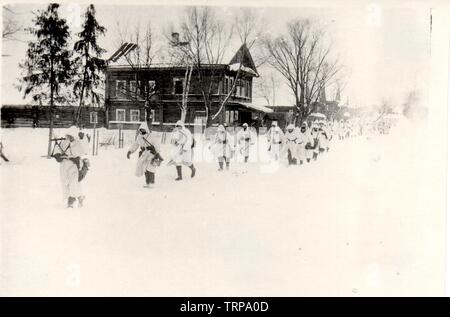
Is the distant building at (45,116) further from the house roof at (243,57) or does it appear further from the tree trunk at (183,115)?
the house roof at (243,57)

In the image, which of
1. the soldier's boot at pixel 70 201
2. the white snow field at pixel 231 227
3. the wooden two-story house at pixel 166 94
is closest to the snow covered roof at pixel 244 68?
the wooden two-story house at pixel 166 94

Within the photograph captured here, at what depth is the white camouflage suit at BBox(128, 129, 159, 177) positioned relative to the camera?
455cm

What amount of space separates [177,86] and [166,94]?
131 mm

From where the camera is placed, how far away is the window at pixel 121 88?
15.1 ft

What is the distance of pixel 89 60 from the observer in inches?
179

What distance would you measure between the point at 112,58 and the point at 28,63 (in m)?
0.78

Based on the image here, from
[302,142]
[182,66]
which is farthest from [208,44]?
[302,142]

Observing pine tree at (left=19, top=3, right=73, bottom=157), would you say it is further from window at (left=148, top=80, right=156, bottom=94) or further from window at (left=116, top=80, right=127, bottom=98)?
window at (left=148, top=80, right=156, bottom=94)

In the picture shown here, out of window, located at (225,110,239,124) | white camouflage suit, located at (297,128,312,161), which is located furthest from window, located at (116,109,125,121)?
white camouflage suit, located at (297,128,312,161)

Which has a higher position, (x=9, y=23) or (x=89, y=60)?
(x=9, y=23)

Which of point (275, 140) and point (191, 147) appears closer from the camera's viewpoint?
point (191, 147)

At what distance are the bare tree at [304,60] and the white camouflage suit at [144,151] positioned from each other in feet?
4.42

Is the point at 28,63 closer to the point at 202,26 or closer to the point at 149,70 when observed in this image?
the point at 149,70

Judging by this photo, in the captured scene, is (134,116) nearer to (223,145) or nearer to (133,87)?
(133,87)
